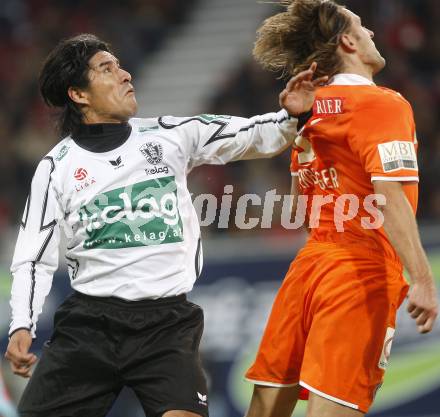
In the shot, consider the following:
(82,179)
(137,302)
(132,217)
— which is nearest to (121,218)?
(132,217)

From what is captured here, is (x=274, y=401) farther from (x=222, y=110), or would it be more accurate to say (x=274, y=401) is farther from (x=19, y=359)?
(x=222, y=110)

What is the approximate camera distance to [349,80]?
14.0 feet

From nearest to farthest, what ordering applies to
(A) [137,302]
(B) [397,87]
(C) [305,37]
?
(A) [137,302] < (C) [305,37] < (B) [397,87]

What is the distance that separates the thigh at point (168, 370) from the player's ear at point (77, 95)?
1.05 m

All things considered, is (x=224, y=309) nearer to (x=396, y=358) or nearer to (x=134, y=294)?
(x=396, y=358)

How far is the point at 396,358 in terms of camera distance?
739cm

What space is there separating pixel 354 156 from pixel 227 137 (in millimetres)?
618

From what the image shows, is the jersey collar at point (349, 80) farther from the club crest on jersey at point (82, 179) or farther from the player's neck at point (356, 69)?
the club crest on jersey at point (82, 179)

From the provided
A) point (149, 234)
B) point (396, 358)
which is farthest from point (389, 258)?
point (396, 358)

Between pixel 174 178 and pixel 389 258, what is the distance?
3.24 feet

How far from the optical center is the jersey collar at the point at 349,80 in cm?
423

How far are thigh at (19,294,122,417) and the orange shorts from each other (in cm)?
84

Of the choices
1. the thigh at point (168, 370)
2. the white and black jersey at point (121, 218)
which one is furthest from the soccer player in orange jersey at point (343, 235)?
the thigh at point (168, 370)

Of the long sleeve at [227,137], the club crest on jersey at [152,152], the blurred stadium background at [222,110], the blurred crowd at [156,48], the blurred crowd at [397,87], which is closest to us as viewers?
→ the club crest on jersey at [152,152]
